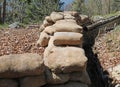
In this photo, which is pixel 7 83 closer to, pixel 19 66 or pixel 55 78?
pixel 19 66

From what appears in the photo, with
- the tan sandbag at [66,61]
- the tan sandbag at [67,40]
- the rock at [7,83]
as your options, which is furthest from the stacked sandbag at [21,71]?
the tan sandbag at [67,40]

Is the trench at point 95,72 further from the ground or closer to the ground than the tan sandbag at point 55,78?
closer to the ground

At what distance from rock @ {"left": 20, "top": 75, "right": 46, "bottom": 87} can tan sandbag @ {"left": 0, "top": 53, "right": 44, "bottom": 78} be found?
0.23ft

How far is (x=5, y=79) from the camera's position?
4.11 m

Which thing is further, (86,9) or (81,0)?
(81,0)

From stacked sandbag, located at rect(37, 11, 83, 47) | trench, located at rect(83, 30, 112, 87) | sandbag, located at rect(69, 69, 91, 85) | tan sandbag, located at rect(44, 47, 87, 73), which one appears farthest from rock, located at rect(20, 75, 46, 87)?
stacked sandbag, located at rect(37, 11, 83, 47)

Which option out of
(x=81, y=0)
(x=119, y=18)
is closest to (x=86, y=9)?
(x=81, y=0)

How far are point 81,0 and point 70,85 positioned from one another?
34.6 m

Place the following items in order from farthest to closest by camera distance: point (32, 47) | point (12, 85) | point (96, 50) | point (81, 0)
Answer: point (81, 0) < point (96, 50) < point (32, 47) < point (12, 85)

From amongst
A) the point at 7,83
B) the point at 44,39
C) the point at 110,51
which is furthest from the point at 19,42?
the point at 7,83

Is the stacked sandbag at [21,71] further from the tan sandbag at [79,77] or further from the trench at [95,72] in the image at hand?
the trench at [95,72]

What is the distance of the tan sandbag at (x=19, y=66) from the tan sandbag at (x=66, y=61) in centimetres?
27

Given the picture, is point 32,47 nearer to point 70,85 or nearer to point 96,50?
point 96,50

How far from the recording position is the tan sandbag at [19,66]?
4046mm
